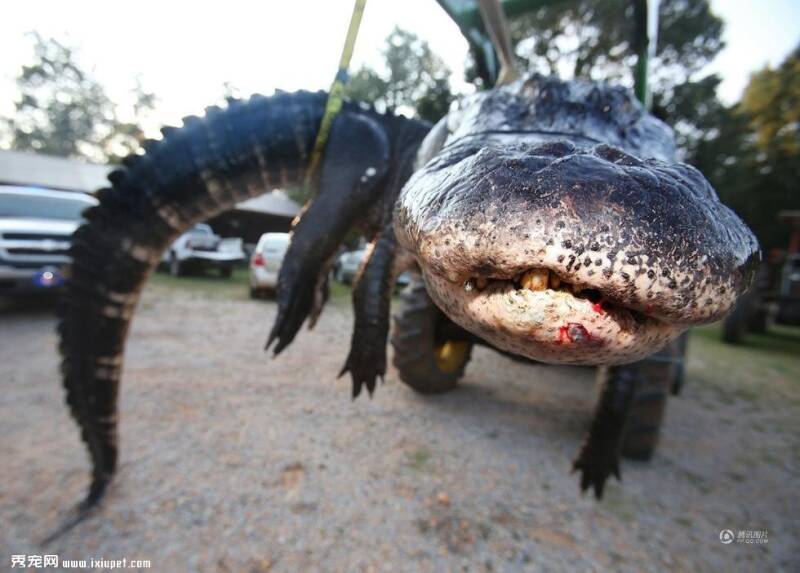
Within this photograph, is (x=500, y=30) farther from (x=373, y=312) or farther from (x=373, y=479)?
(x=373, y=479)

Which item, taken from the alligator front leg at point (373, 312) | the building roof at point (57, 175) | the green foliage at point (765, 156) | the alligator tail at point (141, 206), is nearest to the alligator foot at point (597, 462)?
the alligator front leg at point (373, 312)

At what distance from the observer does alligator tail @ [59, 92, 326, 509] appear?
203cm

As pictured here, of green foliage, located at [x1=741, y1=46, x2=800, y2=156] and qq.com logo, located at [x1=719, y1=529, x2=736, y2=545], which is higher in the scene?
green foliage, located at [x1=741, y1=46, x2=800, y2=156]

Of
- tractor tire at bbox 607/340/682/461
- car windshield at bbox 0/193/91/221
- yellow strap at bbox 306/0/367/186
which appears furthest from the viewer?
car windshield at bbox 0/193/91/221

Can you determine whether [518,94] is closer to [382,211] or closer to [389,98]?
[382,211]

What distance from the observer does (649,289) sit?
62 cm

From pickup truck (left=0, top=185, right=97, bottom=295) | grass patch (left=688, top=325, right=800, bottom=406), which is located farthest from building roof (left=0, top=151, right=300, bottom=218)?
grass patch (left=688, top=325, right=800, bottom=406)

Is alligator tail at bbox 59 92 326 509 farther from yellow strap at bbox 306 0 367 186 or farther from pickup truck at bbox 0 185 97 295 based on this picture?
pickup truck at bbox 0 185 97 295

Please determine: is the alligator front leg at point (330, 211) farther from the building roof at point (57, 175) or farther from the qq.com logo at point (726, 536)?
the building roof at point (57, 175)

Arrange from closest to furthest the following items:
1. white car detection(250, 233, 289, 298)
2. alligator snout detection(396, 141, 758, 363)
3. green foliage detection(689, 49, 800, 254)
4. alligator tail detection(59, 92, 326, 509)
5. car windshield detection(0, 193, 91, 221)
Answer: alligator snout detection(396, 141, 758, 363) < alligator tail detection(59, 92, 326, 509) < car windshield detection(0, 193, 91, 221) < white car detection(250, 233, 289, 298) < green foliage detection(689, 49, 800, 254)

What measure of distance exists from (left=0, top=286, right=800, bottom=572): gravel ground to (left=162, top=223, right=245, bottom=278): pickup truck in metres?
8.21

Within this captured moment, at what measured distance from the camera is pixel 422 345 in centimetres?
299

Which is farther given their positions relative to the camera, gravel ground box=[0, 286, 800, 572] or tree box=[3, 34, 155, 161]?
tree box=[3, 34, 155, 161]

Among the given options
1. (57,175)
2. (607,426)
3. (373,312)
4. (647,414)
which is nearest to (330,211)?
(373,312)
